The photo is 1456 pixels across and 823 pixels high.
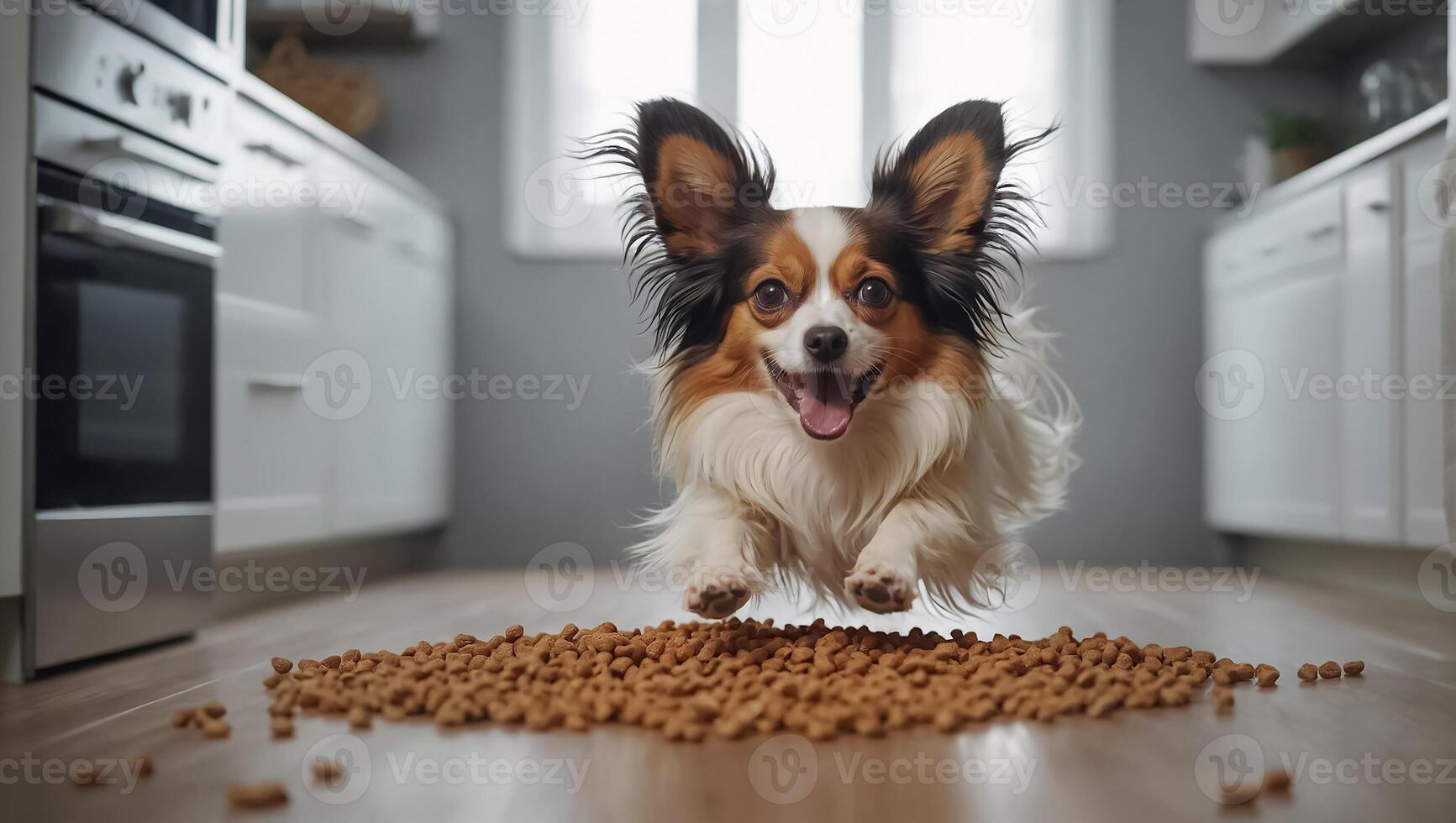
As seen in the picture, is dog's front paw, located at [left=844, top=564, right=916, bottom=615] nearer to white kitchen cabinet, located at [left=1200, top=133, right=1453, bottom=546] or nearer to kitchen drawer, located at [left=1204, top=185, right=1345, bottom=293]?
white kitchen cabinet, located at [left=1200, top=133, right=1453, bottom=546]

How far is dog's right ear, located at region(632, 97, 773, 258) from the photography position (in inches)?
83.6

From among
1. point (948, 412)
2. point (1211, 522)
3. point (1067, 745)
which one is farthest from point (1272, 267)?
point (1067, 745)

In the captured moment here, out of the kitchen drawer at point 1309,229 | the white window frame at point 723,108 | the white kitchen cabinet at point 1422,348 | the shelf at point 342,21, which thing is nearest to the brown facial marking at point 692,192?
the white kitchen cabinet at point 1422,348

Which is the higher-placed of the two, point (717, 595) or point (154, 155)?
point (154, 155)

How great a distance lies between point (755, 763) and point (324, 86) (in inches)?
145

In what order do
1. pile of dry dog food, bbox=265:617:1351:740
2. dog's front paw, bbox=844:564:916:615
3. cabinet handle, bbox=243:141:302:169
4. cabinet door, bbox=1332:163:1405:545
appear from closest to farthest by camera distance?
pile of dry dog food, bbox=265:617:1351:740 < dog's front paw, bbox=844:564:916:615 < cabinet handle, bbox=243:141:302:169 < cabinet door, bbox=1332:163:1405:545

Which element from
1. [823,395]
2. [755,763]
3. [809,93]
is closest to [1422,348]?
[823,395]

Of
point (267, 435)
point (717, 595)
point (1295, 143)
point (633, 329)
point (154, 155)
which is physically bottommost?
point (717, 595)

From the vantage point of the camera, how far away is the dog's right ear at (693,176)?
2.12m

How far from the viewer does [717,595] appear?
1.74 m

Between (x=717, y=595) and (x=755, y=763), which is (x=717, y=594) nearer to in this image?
(x=717, y=595)

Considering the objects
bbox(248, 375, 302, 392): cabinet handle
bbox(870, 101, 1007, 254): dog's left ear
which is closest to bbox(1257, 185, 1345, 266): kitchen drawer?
bbox(870, 101, 1007, 254): dog's left ear

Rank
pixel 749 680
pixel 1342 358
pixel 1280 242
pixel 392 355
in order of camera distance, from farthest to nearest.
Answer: pixel 392 355 < pixel 1280 242 < pixel 1342 358 < pixel 749 680

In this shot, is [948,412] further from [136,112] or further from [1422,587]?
[1422,587]
